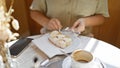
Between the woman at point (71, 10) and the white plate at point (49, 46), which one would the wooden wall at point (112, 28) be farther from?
the white plate at point (49, 46)

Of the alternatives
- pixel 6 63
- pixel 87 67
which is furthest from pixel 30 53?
pixel 87 67

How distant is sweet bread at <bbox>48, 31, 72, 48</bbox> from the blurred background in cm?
77

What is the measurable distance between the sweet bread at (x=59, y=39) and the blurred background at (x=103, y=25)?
77cm

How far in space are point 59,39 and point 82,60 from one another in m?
0.21

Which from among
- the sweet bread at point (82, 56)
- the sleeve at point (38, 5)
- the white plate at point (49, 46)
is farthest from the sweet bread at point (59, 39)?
the sleeve at point (38, 5)

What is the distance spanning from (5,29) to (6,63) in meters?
0.22

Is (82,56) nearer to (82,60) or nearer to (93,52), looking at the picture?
(82,60)

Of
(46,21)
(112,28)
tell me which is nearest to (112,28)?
(112,28)

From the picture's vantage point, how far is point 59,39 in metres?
1.11

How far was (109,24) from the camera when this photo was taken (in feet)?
6.17

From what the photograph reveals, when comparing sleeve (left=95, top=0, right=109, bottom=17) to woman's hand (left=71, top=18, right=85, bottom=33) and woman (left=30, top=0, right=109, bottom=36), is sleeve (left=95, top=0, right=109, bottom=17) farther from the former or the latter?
woman's hand (left=71, top=18, right=85, bottom=33)

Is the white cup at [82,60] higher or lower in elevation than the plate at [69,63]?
higher

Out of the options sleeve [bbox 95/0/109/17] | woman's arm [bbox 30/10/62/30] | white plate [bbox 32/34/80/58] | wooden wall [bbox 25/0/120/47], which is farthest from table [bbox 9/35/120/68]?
wooden wall [bbox 25/0/120/47]

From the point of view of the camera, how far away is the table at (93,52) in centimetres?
101
